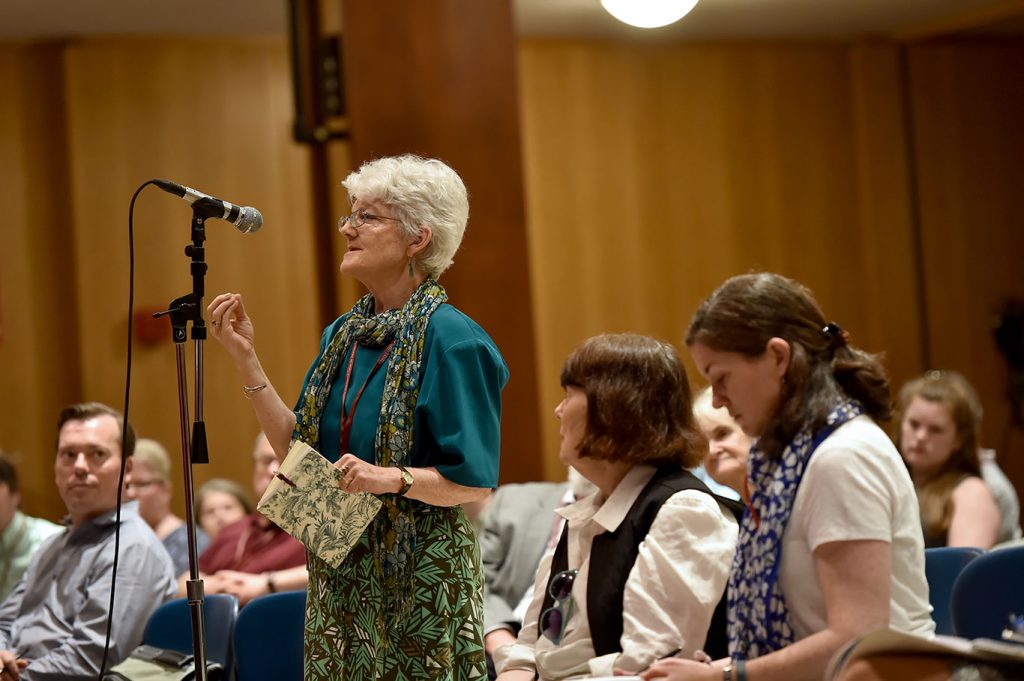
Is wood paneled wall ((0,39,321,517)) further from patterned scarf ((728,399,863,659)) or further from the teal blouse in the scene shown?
patterned scarf ((728,399,863,659))

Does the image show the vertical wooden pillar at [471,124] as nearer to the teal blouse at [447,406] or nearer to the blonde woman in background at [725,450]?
the blonde woman in background at [725,450]

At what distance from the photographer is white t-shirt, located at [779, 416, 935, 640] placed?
6.02ft

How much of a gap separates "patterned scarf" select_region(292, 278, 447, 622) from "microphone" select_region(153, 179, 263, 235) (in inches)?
12.3

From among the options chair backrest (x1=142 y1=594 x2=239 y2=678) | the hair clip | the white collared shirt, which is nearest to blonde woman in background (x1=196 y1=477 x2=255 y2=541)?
chair backrest (x1=142 y1=594 x2=239 y2=678)

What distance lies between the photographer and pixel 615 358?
2410 mm

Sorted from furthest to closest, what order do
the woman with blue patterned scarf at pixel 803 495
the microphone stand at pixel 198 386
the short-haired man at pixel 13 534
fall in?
the short-haired man at pixel 13 534 < the microphone stand at pixel 198 386 < the woman with blue patterned scarf at pixel 803 495

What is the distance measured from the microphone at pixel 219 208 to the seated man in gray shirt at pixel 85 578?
1220mm

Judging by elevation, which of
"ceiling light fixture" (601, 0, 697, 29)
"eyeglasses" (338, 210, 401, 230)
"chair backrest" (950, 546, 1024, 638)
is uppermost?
"ceiling light fixture" (601, 0, 697, 29)

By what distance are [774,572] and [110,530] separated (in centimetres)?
212

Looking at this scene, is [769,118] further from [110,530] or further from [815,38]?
[110,530]

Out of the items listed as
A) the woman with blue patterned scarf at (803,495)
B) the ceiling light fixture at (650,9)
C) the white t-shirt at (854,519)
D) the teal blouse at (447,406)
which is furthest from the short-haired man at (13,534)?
the white t-shirt at (854,519)

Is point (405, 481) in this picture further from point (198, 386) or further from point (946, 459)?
point (946, 459)

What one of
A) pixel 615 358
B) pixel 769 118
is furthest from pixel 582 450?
pixel 769 118

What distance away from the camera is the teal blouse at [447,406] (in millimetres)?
2168
